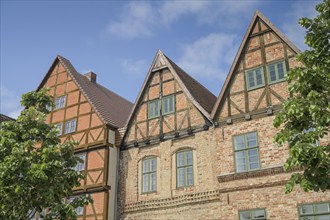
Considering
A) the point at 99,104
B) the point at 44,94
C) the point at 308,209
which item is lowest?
the point at 308,209

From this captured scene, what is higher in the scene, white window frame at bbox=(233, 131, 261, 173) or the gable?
the gable

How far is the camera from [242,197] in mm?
14922

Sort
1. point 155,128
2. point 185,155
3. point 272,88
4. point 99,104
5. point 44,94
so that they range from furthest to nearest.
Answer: point 99,104 < point 155,128 < point 185,155 < point 272,88 < point 44,94

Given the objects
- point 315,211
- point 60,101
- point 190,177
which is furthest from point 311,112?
point 60,101

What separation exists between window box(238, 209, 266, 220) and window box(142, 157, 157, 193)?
4.67 metres

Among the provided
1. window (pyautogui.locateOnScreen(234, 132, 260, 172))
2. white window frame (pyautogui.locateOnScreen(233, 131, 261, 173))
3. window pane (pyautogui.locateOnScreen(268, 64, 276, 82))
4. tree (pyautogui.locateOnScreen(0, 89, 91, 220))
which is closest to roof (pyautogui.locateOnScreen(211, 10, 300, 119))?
window pane (pyautogui.locateOnScreen(268, 64, 276, 82))

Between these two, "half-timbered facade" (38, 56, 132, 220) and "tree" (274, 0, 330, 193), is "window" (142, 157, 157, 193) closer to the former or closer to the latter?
"half-timbered facade" (38, 56, 132, 220)

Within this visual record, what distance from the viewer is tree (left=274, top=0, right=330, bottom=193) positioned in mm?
8406

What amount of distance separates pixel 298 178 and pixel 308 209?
5.36 metres

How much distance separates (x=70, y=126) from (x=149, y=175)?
20.3 feet

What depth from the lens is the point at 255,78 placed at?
16406 mm

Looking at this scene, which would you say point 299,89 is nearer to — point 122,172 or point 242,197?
point 242,197

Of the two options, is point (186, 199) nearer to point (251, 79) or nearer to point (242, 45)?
point (251, 79)

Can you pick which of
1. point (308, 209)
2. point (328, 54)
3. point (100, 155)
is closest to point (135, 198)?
point (100, 155)
